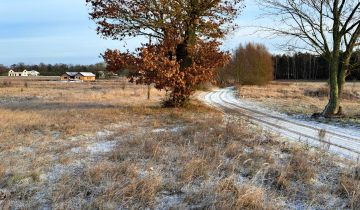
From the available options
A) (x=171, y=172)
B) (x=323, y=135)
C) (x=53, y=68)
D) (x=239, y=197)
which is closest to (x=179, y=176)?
(x=171, y=172)

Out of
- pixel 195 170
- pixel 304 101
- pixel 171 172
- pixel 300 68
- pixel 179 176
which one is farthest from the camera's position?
pixel 300 68

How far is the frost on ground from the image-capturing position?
6602 millimetres

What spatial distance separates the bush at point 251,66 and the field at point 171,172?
6793 centimetres

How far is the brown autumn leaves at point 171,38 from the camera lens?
18.9 meters

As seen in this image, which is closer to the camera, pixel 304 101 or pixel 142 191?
pixel 142 191

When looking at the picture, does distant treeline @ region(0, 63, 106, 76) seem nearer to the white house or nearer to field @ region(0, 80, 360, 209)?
the white house

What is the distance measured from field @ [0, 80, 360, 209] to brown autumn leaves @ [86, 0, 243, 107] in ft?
22.4

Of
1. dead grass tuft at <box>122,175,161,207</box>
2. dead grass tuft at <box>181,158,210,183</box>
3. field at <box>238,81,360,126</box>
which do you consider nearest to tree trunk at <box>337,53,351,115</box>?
field at <box>238,81,360,126</box>

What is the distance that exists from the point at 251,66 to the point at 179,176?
7396 centimetres

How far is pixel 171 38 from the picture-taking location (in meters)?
19.8

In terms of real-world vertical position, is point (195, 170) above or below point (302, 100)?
above

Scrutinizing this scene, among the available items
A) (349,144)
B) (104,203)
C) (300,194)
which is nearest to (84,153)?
(104,203)

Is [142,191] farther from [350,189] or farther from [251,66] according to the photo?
[251,66]

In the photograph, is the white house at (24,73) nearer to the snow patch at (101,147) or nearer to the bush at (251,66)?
the bush at (251,66)
